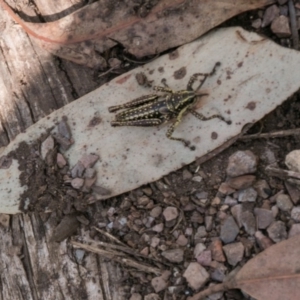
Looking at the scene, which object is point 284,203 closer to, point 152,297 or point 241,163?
point 241,163

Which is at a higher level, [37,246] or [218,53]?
[218,53]

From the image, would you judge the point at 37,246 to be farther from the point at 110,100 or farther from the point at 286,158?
the point at 286,158

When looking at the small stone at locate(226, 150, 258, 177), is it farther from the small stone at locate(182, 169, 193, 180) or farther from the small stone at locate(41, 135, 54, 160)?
the small stone at locate(41, 135, 54, 160)

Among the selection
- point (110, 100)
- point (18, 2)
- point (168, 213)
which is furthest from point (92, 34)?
point (168, 213)

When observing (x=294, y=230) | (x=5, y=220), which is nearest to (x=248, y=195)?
(x=294, y=230)

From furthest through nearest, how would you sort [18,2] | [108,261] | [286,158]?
[18,2], [108,261], [286,158]

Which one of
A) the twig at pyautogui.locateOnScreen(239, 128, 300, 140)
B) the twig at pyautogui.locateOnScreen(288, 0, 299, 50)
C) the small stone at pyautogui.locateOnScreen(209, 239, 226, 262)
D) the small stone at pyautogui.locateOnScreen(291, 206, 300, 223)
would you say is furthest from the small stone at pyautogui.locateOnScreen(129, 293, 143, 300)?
the twig at pyautogui.locateOnScreen(288, 0, 299, 50)
